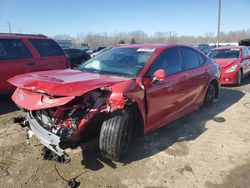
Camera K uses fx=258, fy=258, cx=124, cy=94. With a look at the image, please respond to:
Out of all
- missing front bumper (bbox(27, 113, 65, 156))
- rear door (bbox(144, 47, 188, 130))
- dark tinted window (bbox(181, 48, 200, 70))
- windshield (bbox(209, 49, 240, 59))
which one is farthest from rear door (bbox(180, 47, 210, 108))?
windshield (bbox(209, 49, 240, 59))

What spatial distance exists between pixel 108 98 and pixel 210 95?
3847 mm

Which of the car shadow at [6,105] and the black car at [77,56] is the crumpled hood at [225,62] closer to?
the car shadow at [6,105]

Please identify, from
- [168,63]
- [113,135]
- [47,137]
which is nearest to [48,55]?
[168,63]

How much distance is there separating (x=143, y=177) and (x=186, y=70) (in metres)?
2.46

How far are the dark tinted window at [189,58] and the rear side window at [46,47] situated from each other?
12.3 ft

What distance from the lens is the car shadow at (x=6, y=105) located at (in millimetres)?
6061

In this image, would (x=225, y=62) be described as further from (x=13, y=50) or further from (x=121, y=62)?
(x=13, y=50)

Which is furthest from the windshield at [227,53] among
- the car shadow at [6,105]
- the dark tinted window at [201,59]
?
the car shadow at [6,105]

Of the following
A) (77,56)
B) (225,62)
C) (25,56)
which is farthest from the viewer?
(77,56)

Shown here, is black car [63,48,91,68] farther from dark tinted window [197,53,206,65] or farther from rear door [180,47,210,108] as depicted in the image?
rear door [180,47,210,108]

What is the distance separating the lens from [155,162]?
3697mm

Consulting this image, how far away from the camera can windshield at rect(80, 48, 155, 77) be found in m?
4.06

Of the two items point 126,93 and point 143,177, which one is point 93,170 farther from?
point 126,93

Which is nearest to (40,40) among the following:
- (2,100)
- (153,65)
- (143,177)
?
(2,100)
